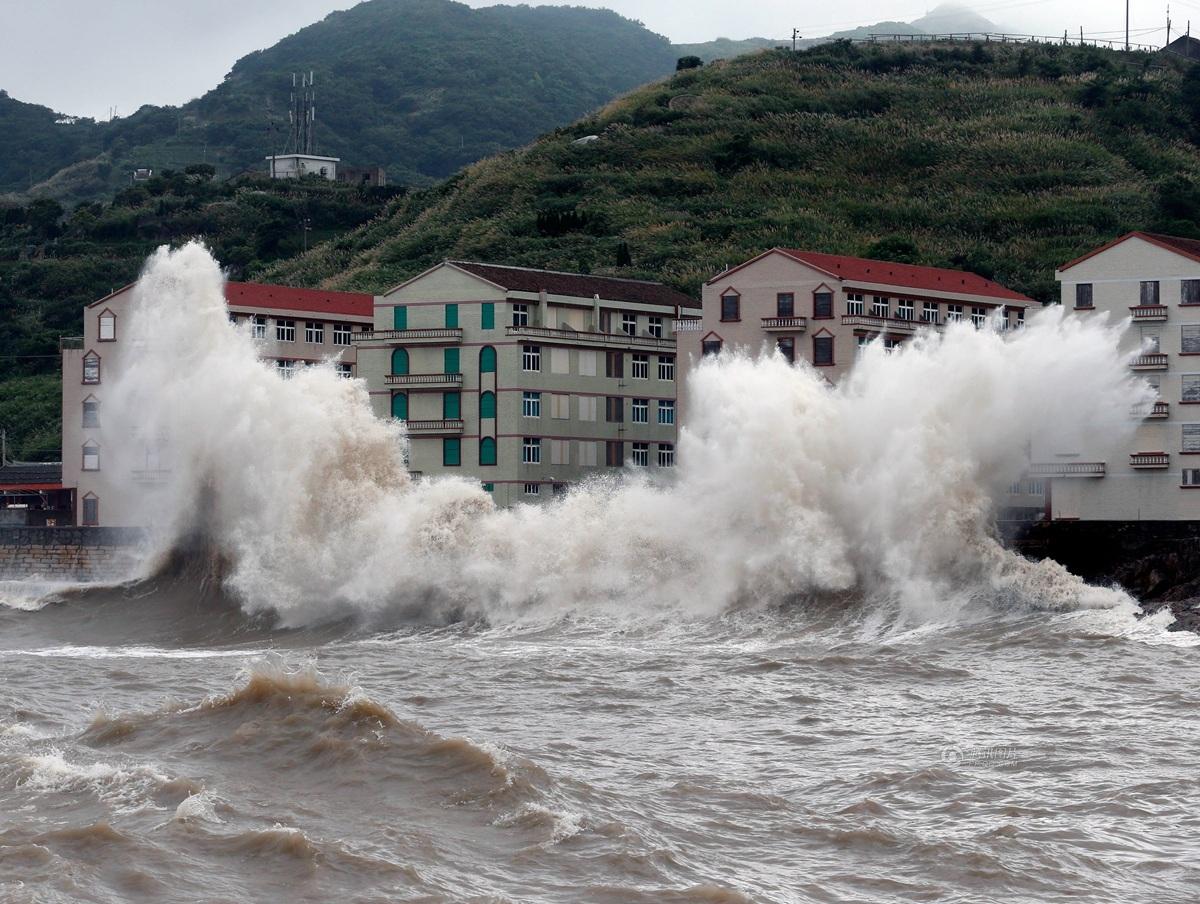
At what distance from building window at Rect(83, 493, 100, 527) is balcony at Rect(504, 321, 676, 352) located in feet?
59.6

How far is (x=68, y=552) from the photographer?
7075 centimetres

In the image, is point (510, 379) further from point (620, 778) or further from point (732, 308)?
point (620, 778)

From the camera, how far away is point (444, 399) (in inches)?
2847

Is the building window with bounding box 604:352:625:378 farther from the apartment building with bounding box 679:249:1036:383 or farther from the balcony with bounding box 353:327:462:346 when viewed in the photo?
the balcony with bounding box 353:327:462:346

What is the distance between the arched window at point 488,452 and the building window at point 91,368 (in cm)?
1634

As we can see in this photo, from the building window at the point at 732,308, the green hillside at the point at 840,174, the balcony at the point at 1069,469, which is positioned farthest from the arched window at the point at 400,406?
the green hillside at the point at 840,174

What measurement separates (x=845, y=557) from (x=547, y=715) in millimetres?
17625

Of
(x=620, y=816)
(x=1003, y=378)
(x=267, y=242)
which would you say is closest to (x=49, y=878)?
(x=620, y=816)

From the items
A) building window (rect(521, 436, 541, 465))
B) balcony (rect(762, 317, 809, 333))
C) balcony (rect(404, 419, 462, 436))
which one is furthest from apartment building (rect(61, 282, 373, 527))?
balcony (rect(762, 317, 809, 333))

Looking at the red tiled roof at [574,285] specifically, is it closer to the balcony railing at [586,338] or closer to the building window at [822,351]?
the balcony railing at [586,338]

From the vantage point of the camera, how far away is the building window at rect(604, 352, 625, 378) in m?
74.4

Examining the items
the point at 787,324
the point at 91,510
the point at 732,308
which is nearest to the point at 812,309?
the point at 787,324

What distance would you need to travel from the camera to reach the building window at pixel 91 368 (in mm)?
77438

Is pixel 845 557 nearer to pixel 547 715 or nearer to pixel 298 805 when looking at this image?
pixel 547 715
